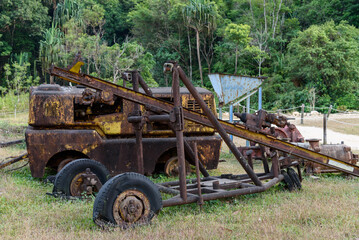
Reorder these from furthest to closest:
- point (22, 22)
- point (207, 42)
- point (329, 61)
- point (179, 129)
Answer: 1. point (207, 42)
2. point (22, 22)
3. point (329, 61)
4. point (179, 129)

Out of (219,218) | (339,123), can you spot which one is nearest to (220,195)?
(219,218)

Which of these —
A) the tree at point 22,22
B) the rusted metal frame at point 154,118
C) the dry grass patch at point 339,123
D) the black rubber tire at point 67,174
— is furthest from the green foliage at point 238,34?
the black rubber tire at point 67,174

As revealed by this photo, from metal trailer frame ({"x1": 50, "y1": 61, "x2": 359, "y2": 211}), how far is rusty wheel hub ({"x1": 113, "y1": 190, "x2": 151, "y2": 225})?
27 cm

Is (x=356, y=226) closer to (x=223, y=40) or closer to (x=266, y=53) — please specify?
(x=266, y=53)

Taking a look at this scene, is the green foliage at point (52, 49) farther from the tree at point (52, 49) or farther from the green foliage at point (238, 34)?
the green foliage at point (238, 34)

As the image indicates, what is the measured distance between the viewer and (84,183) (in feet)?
18.9

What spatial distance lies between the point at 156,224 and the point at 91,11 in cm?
3503

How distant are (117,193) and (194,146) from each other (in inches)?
42.8

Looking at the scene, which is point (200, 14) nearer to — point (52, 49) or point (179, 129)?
point (52, 49)

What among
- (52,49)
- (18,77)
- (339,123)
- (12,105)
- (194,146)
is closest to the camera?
(194,146)

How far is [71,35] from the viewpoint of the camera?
3247 centimetres

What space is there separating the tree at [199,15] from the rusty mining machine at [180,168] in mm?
31442

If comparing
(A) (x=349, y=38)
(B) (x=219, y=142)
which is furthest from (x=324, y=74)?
(B) (x=219, y=142)

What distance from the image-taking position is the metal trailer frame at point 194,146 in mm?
4750
